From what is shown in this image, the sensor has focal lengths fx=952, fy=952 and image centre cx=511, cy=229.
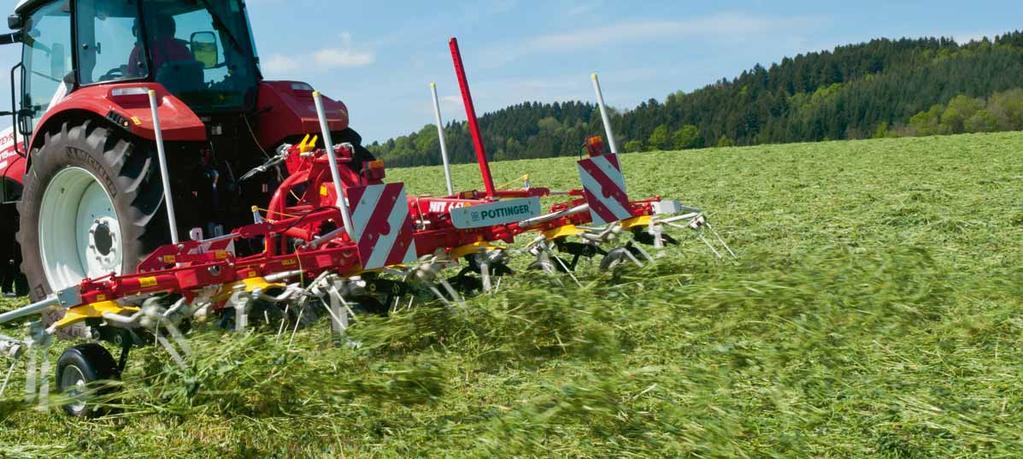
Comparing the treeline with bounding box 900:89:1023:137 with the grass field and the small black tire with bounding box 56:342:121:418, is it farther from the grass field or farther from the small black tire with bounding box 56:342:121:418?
the small black tire with bounding box 56:342:121:418

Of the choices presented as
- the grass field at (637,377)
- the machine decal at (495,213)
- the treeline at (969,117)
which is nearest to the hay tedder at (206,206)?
the machine decal at (495,213)

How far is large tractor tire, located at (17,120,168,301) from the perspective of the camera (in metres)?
4.87

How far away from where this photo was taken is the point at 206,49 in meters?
5.88

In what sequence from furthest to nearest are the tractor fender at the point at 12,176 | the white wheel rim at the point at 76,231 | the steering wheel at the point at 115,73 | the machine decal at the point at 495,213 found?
the tractor fender at the point at 12,176 → the steering wheel at the point at 115,73 → the white wheel rim at the point at 76,231 → the machine decal at the point at 495,213

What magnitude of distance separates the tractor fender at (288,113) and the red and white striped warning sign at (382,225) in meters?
1.40

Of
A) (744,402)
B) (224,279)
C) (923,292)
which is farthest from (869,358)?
(224,279)

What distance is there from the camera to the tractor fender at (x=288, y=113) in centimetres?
568

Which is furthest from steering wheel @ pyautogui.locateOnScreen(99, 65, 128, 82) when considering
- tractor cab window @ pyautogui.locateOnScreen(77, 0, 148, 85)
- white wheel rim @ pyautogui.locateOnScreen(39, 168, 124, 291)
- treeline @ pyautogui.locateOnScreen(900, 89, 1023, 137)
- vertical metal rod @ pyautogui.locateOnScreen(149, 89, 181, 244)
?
treeline @ pyautogui.locateOnScreen(900, 89, 1023, 137)

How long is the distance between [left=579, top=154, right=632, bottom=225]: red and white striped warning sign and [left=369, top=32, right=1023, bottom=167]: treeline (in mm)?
31850

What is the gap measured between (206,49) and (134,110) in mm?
981

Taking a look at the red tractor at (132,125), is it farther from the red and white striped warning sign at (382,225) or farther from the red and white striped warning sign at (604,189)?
the red and white striped warning sign at (604,189)

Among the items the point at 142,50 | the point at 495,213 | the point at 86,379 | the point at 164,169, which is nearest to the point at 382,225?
the point at 495,213

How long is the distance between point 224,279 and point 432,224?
4.46ft

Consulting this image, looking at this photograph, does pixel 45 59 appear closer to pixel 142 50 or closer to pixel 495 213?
pixel 142 50
